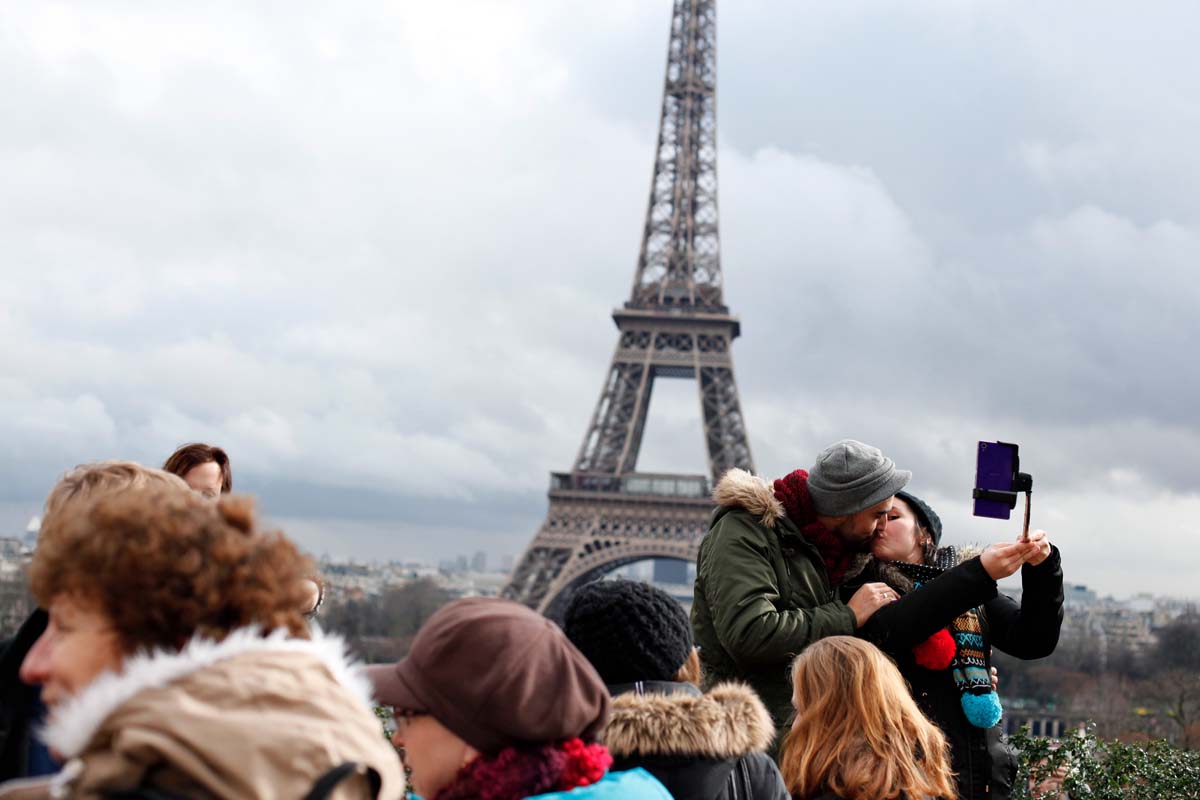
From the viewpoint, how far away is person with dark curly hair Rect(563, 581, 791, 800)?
120 inches

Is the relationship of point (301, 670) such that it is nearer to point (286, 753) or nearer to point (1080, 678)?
point (286, 753)

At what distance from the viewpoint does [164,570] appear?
1837 mm

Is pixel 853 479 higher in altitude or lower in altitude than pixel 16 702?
higher

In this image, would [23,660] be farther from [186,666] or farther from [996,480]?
[996,480]

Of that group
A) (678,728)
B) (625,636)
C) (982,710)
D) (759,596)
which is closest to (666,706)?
(678,728)

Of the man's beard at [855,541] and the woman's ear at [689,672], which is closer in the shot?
the woman's ear at [689,672]

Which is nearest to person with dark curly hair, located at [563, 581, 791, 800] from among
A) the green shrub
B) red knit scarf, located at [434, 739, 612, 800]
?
red knit scarf, located at [434, 739, 612, 800]

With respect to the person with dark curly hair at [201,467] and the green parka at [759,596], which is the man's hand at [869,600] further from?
the person with dark curly hair at [201,467]

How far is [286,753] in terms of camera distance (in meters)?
1.74

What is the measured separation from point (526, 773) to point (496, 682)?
197 mm

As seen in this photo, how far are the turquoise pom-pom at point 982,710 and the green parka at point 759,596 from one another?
0.49 metres

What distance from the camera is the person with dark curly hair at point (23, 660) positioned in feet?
9.20

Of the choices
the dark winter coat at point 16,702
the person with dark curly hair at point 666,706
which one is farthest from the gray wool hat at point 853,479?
the dark winter coat at point 16,702

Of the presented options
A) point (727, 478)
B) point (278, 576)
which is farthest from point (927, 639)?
point (278, 576)
